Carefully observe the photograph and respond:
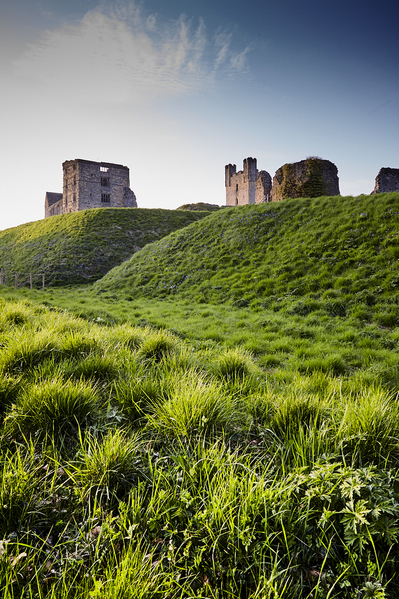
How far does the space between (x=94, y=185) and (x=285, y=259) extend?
5515cm

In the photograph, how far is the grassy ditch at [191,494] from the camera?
1.83 m

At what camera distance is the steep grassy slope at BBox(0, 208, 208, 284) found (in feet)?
84.0

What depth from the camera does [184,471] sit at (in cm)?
256

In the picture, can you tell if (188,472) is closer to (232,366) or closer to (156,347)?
(232,366)

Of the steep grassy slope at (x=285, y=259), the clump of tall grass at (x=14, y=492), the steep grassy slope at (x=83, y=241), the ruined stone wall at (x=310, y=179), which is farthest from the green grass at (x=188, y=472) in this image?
the steep grassy slope at (x=83, y=241)

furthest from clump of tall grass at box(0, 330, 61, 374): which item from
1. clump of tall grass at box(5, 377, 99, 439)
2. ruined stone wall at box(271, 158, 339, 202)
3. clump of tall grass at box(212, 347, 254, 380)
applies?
ruined stone wall at box(271, 158, 339, 202)

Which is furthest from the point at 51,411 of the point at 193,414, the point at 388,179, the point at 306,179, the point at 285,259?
the point at 388,179

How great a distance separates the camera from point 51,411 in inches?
128

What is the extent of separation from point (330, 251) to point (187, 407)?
11768 mm

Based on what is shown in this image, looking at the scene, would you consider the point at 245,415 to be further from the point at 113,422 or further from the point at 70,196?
the point at 70,196

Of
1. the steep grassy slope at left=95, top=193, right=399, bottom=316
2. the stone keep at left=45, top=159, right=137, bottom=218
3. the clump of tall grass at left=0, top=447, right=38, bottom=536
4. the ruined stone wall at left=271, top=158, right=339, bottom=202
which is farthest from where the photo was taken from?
the stone keep at left=45, top=159, right=137, bottom=218

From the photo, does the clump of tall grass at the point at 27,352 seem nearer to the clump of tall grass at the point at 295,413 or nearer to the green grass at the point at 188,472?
the green grass at the point at 188,472

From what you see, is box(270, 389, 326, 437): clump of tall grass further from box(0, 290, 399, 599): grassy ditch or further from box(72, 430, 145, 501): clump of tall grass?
box(72, 430, 145, 501): clump of tall grass

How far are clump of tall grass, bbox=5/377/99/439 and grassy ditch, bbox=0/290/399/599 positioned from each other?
0.02 meters
